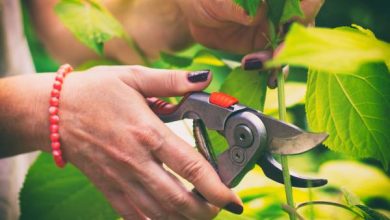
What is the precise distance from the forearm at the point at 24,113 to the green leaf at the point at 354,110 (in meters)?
0.40

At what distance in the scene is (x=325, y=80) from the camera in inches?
30.0

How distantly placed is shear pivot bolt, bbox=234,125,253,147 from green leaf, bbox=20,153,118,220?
339mm

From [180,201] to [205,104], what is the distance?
141 millimetres

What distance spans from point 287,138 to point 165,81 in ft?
0.70

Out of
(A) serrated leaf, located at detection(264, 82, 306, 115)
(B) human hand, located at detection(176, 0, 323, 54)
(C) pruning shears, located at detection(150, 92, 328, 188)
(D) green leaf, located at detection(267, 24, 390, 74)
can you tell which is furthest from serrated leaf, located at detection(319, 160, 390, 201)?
(D) green leaf, located at detection(267, 24, 390, 74)

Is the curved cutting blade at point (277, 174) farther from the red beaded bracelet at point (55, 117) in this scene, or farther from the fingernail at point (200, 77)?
the red beaded bracelet at point (55, 117)

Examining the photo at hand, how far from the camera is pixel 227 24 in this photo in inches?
37.1

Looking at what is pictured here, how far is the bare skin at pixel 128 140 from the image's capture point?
0.75 meters

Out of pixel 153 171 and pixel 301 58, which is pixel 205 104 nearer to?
pixel 153 171

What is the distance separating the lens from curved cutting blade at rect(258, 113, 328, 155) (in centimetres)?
65

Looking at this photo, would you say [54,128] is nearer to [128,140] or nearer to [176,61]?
[128,140]

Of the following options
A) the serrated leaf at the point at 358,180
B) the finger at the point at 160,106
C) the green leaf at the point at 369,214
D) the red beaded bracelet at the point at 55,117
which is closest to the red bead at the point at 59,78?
the red beaded bracelet at the point at 55,117

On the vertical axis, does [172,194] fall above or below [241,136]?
below

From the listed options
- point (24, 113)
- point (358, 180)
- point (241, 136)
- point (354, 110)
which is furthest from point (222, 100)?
point (358, 180)
